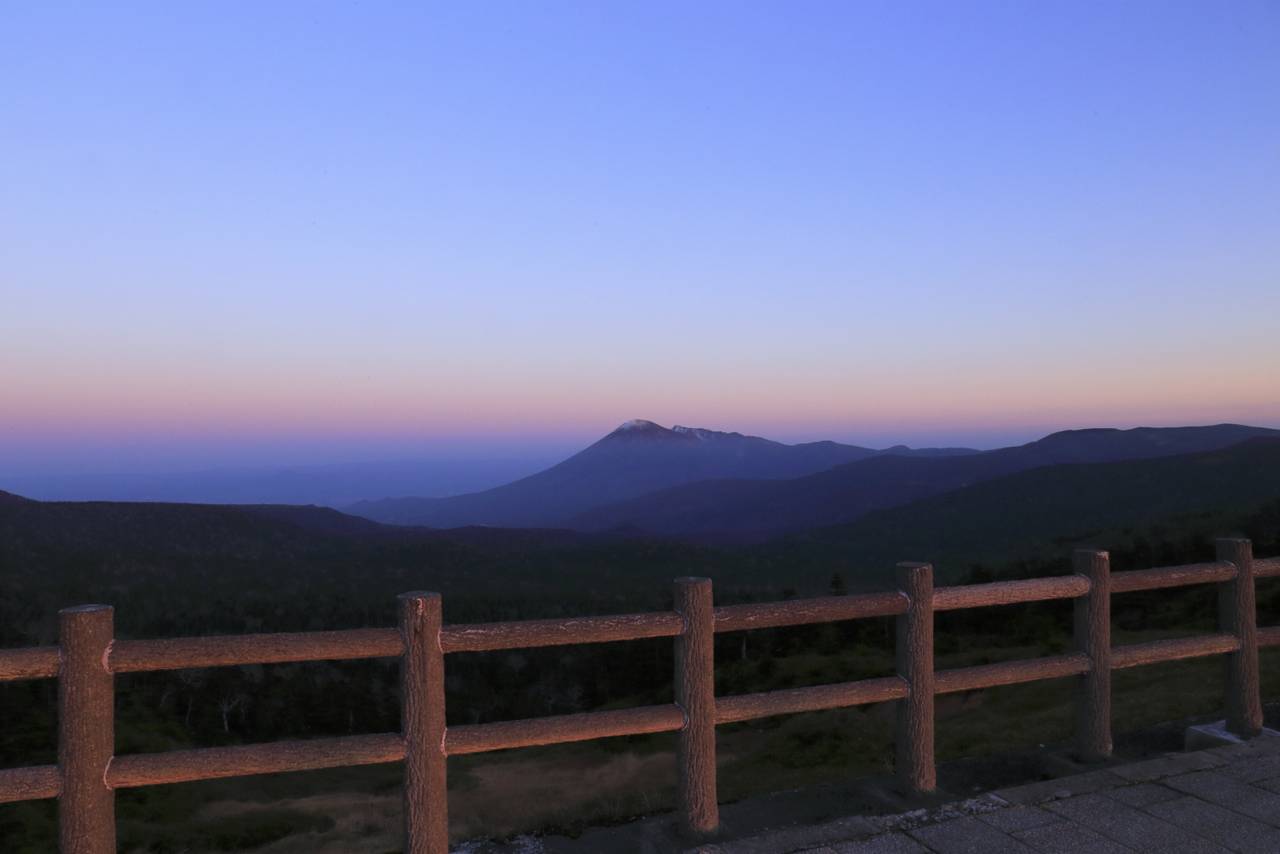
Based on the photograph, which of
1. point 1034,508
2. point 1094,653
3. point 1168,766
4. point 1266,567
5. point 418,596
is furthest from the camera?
point 1034,508

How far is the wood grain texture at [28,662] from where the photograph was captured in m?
3.70

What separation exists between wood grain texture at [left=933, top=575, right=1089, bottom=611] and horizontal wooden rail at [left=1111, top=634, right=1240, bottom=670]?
23.2 inches

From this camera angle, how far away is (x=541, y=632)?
14.0 ft

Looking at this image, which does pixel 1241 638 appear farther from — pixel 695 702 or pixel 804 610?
pixel 695 702

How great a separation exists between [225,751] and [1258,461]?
11176 centimetres

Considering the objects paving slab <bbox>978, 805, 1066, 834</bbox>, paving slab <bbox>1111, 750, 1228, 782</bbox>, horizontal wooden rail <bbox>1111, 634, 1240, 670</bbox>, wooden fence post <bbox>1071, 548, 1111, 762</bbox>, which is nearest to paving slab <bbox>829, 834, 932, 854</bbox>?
paving slab <bbox>978, 805, 1066, 834</bbox>

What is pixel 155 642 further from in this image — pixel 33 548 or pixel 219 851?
pixel 33 548

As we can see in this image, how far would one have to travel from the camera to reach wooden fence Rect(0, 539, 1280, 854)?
3.82 m

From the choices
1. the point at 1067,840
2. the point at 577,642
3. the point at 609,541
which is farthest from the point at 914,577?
the point at 609,541

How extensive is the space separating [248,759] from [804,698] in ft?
9.42

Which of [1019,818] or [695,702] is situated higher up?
[695,702]

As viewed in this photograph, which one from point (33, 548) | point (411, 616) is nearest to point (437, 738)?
point (411, 616)

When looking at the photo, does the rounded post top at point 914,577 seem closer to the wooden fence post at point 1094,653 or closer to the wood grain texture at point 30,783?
the wooden fence post at point 1094,653

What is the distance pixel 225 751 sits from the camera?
13.2 feet
